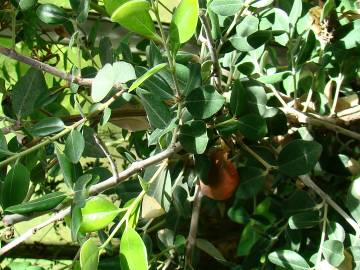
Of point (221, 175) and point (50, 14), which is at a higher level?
point (50, 14)

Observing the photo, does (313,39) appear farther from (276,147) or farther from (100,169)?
(100,169)

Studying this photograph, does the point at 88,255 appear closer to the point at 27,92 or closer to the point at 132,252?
the point at 132,252

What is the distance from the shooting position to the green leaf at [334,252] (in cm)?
62

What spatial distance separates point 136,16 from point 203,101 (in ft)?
0.55

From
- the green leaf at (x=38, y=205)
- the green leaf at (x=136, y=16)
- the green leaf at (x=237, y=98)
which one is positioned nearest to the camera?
the green leaf at (x=136, y=16)

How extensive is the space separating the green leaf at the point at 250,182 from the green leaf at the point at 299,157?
0.05 metres

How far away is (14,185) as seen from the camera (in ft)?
1.96

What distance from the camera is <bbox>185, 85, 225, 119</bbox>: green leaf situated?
567 mm

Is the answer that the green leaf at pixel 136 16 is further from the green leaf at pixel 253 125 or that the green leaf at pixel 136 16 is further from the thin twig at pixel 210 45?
the green leaf at pixel 253 125

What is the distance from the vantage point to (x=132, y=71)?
0.56 meters

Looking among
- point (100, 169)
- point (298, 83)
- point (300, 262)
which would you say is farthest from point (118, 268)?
point (298, 83)

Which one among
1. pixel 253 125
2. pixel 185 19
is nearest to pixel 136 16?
pixel 185 19

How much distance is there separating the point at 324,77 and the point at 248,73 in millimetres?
122

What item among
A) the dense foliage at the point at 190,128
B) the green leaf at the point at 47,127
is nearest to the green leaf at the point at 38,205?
the dense foliage at the point at 190,128
